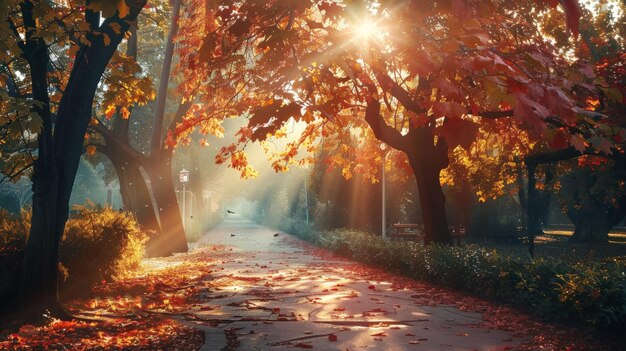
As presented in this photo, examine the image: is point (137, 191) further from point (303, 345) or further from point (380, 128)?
point (303, 345)

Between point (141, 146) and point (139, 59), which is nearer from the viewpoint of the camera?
point (139, 59)

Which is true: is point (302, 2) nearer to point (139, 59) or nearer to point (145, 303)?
point (145, 303)

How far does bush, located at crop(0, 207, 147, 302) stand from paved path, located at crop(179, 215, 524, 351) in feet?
7.91

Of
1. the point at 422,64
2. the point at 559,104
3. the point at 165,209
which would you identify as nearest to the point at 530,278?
the point at 559,104

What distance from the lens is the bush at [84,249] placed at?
969 cm

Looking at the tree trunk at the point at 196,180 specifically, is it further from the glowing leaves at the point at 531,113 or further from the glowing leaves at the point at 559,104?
the glowing leaves at the point at 531,113

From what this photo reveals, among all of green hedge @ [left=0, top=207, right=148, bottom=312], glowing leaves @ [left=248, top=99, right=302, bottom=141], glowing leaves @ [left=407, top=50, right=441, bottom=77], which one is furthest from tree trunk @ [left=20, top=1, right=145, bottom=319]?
glowing leaves @ [left=407, top=50, right=441, bottom=77]

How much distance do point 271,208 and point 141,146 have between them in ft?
99.0

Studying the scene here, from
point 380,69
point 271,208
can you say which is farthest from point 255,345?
point 271,208

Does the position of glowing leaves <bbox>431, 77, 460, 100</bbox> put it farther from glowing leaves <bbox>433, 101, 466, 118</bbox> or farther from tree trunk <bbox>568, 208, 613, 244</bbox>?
tree trunk <bbox>568, 208, 613, 244</bbox>

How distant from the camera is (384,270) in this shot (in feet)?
62.3

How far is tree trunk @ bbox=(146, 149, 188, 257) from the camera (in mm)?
25594

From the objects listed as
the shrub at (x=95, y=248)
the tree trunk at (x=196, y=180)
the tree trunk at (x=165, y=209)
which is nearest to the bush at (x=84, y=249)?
the shrub at (x=95, y=248)

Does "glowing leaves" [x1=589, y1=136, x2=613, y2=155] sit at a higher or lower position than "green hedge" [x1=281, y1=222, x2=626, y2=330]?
higher
